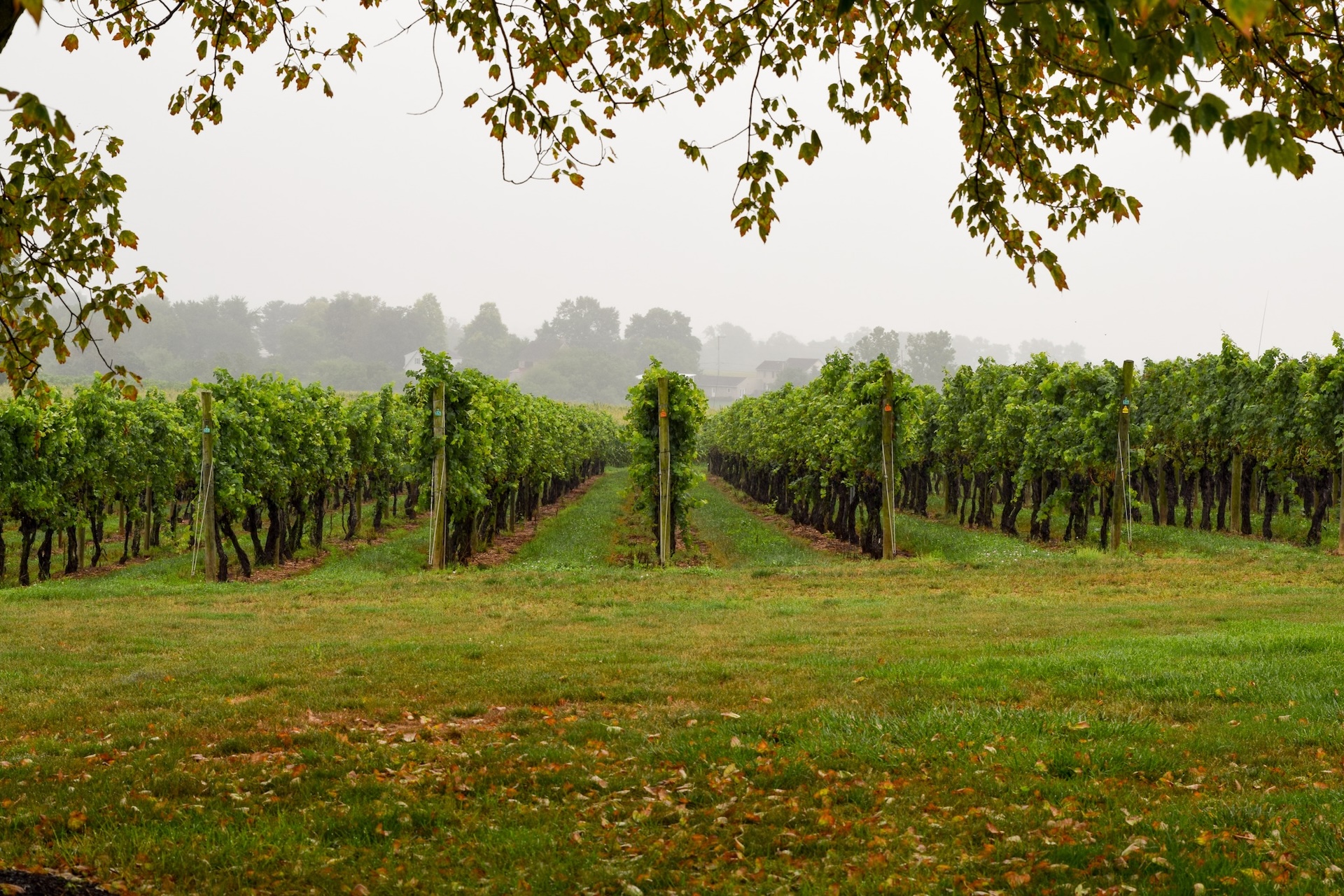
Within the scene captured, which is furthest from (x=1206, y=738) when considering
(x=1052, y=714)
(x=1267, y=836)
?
(x=1267, y=836)

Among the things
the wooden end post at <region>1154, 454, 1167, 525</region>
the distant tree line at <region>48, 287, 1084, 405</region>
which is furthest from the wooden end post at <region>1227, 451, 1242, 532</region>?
the distant tree line at <region>48, 287, 1084, 405</region>

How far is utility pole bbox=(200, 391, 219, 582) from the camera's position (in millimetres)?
16797

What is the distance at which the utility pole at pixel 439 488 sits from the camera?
18.6 metres

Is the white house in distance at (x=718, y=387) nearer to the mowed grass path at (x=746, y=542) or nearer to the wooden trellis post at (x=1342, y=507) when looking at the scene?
the mowed grass path at (x=746, y=542)

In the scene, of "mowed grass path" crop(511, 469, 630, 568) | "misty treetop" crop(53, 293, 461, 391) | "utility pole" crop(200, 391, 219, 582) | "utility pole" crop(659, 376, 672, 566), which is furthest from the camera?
"misty treetop" crop(53, 293, 461, 391)

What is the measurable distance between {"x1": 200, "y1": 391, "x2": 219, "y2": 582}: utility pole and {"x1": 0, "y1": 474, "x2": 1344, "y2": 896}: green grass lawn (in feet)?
15.8

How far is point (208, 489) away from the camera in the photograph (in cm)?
1697

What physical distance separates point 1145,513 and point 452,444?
A: 32395mm

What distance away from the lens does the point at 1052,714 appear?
654 centimetres

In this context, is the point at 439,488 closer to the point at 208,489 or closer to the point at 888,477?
the point at 208,489

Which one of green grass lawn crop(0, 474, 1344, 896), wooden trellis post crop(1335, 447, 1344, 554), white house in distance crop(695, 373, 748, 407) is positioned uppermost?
white house in distance crop(695, 373, 748, 407)

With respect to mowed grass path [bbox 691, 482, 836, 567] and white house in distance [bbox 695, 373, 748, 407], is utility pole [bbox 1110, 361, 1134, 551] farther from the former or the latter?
white house in distance [bbox 695, 373, 748, 407]

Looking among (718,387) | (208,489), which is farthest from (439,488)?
(718,387)

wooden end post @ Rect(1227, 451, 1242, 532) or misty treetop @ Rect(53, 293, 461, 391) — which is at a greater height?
misty treetop @ Rect(53, 293, 461, 391)
